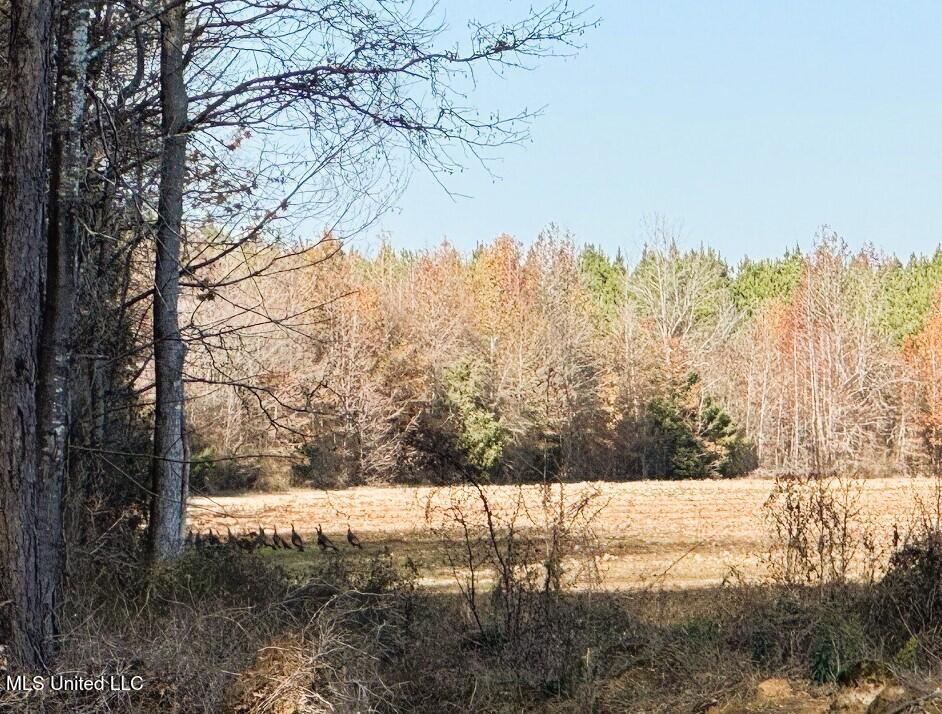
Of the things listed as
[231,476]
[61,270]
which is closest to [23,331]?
[61,270]

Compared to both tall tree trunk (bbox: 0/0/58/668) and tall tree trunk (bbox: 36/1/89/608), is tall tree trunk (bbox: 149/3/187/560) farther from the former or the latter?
tall tree trunk (bbox: 0/0/58/668)

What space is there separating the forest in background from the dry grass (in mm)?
3226

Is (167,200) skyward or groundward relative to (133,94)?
groundward

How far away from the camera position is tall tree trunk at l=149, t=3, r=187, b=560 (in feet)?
32.7

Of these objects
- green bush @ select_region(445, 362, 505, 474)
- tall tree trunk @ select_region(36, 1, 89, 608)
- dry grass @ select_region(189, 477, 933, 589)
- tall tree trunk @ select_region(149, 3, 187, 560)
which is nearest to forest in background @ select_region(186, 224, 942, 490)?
green bush @ select_region(445, 362, 505, 474)

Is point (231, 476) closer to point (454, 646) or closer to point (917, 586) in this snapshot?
point (454, 646)

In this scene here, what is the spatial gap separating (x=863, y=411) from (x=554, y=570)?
139 ft

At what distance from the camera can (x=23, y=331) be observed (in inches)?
270

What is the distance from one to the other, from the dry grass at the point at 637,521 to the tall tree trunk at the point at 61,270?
1.98 metres

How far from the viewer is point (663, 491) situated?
111ft

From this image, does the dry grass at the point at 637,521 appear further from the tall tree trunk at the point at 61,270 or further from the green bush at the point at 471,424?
the green bush at the point at 471,424

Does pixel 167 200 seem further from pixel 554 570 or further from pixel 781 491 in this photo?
pixel 781 491

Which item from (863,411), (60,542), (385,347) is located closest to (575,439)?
(385,347)

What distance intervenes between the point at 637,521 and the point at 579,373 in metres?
22.4
